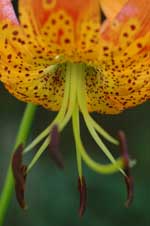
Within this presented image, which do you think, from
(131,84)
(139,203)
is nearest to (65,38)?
(131,84)

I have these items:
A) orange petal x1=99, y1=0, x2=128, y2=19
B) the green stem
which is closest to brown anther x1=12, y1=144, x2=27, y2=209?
the green stem

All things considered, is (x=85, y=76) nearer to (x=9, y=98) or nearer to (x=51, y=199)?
(x=51, y=199)

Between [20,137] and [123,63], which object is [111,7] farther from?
[20,137]

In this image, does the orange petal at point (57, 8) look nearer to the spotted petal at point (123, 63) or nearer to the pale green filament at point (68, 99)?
the spotted petal at point (123, 63)

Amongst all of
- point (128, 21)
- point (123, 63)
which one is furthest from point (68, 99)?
point (128, 21)

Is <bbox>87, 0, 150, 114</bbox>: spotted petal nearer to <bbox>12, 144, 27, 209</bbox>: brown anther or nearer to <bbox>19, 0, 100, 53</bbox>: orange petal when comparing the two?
<bbox>19, 0, 100, 53</bbox>: orange petal

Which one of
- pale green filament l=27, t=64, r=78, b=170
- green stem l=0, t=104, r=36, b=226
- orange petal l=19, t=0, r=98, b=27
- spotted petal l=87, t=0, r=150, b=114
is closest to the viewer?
orange petal l=19, t=0, r=98, b=27

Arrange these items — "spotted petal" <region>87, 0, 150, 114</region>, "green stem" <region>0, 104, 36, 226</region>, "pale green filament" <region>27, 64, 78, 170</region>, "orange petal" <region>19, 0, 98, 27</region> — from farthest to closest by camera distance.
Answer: "green stem" <region>0, 104, 36, 226</region>
"pale green filament" <region>27, 64, 78, 170</region>
"spotted petal" <region>87, 0, 150, 114</region>
"orange petal" <region>19, 0, 98, 27</region>

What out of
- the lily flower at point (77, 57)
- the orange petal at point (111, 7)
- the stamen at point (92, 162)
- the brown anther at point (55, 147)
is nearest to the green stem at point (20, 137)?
the lily flower at point (77, 57)
